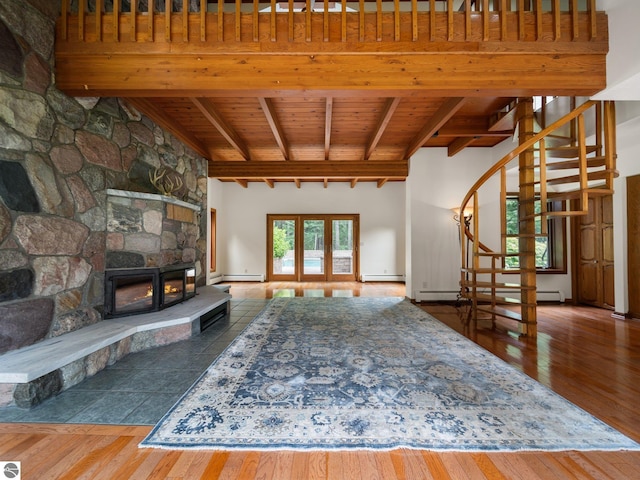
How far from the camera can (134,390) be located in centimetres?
205

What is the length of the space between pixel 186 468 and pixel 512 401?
2.02 meters

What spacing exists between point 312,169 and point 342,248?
10.0 ft

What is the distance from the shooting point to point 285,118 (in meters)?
4.13

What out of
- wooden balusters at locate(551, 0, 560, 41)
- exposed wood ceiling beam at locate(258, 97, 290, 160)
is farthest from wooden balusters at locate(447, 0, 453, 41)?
exposed wood ceiling beam at locate(258, 97, 290, 160)

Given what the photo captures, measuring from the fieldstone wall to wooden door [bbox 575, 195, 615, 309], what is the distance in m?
7.09

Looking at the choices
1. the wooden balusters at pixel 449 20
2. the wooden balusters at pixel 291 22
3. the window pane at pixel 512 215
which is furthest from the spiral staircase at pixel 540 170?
the wooden balusters at pixel 291 22

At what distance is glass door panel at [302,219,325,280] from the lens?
8.05 metres

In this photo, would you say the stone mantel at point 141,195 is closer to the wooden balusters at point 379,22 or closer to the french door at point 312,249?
the wooden balusters at point 379,22

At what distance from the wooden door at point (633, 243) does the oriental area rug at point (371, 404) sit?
3166 mm

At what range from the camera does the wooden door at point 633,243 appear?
4035mm

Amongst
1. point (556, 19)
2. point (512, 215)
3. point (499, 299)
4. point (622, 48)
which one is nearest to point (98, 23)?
point (556, 19)

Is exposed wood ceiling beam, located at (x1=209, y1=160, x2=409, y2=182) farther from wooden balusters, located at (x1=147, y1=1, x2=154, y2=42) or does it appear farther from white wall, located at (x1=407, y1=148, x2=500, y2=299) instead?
wooden balusters, located at (x1=147, y1=1, x2=154, y2=42)

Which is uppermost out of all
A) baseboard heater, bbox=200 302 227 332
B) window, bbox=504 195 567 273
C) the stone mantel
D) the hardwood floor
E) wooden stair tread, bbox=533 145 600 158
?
wooden stair tread, bbox=533 145 600 158

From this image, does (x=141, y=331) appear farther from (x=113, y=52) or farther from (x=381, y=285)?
(x=381, y=285)
